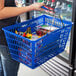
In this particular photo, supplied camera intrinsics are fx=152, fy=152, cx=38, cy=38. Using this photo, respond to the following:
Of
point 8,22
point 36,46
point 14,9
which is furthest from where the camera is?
point 8,22

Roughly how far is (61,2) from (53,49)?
1.04 meters

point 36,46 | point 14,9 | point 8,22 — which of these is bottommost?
point 36,46

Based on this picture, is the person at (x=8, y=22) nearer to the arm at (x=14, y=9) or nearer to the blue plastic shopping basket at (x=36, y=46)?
the arm at (x=14, y=9)

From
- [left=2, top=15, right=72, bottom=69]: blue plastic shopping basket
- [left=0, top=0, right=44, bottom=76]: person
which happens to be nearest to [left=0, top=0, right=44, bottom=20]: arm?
[left=0, top=0, right=44, bottom=76]: person

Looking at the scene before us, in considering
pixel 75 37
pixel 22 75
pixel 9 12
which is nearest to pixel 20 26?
pixel 9 12

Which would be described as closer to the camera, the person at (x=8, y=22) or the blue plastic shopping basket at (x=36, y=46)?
the blue plastic shopping basket at (x=36, y=46)

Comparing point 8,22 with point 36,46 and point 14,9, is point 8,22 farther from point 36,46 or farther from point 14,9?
point 36,46

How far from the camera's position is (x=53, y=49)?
1312 millimetres

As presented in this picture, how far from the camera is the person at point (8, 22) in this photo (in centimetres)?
126

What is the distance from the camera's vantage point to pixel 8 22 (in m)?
1.50

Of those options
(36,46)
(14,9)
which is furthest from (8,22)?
(36,46)

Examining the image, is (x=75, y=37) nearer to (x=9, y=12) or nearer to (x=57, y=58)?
(x=57, y=58)

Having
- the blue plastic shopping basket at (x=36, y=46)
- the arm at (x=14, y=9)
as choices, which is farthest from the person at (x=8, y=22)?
the blue plastic shopping basket at (x=36, y=46)

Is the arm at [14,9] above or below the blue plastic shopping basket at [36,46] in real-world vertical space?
above
